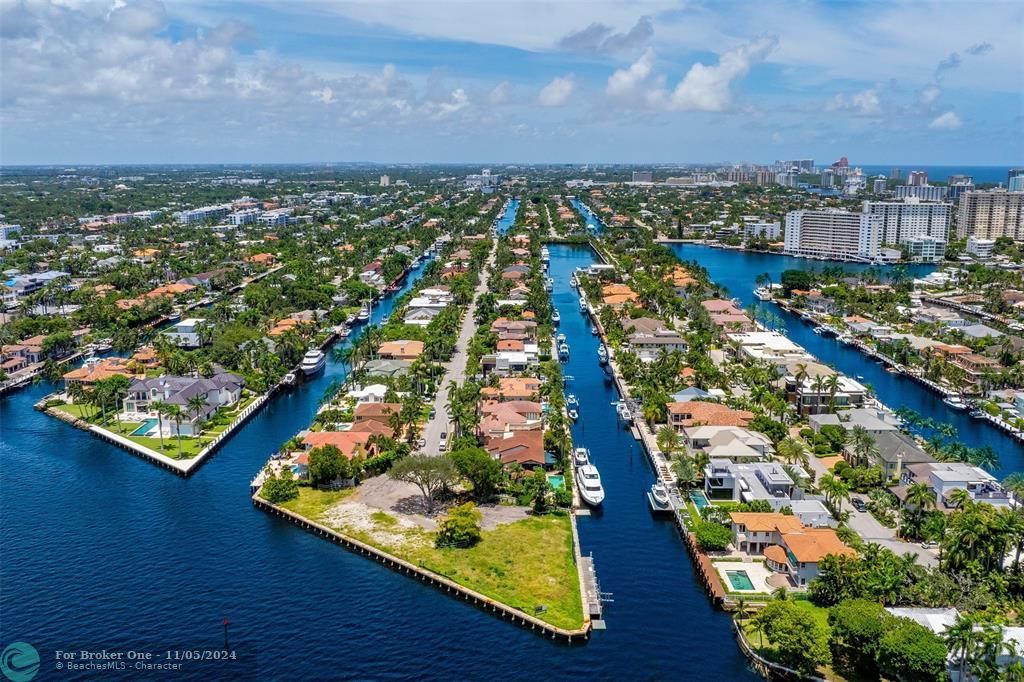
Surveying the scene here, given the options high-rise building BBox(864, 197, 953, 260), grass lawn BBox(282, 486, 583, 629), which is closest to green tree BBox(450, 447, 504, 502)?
grass lawn BBox(282, 486, 583, 629)

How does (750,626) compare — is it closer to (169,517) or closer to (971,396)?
(169,517)

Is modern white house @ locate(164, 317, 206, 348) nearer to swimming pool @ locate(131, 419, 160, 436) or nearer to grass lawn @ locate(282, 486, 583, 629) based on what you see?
swimming pool @ locate(131, 419, 160, 436)

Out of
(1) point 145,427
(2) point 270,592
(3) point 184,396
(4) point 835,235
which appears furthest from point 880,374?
(4) point 835,235

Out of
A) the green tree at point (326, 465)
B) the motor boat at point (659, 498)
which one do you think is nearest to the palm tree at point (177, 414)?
the green tree at point (326, 465)

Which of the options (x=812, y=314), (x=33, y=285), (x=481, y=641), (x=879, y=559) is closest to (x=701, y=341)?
(x=812, y=314)

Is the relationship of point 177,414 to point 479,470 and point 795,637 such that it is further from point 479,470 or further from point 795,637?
point 795,637
